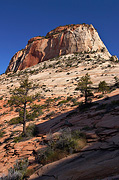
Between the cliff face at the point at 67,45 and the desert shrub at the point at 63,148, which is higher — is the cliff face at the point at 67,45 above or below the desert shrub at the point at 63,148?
above

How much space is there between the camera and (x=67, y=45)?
64.4 meters

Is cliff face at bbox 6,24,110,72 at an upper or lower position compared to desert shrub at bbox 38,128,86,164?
upper

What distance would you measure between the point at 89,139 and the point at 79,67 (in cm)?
3902

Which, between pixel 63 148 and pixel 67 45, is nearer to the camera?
pixel 63 148

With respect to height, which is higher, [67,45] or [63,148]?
[67,45]

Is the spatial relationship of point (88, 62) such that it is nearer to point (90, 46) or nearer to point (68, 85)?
point (68, 85)

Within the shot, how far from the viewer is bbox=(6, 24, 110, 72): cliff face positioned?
62.0m

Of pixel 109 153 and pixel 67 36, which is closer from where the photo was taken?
pixel 109 153

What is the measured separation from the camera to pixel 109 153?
168 inches

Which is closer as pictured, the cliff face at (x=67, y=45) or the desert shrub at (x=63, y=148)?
the desert shrub at (x=63, y=148)

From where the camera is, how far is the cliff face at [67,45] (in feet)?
204

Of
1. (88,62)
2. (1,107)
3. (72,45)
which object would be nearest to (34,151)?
(1,107)

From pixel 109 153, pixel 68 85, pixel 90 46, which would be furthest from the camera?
pixel 90 46

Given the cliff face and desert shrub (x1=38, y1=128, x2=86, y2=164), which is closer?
desert shrub (x1=38, y1=128, x2=86, y2=164)
